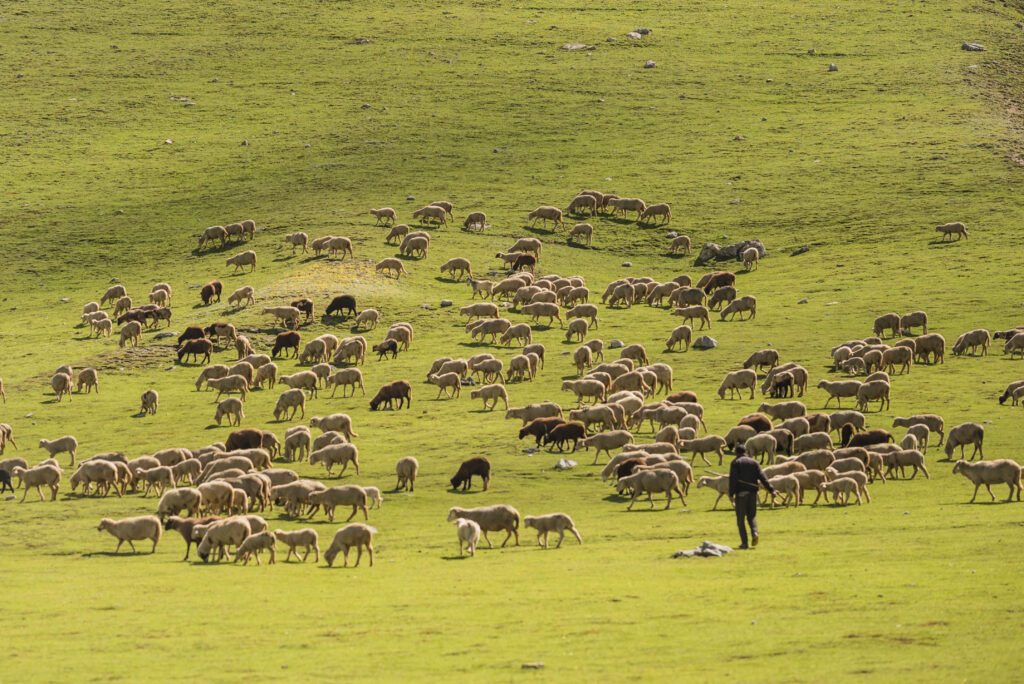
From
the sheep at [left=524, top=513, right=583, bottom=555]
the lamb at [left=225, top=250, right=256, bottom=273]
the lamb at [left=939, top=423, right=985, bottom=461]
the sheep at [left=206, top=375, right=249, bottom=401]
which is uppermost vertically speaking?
the lamb at [left=225, top=250, right=256, bottom=273]

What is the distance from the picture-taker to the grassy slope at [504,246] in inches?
790

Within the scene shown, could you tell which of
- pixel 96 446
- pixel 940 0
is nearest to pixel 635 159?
pixel 940 0

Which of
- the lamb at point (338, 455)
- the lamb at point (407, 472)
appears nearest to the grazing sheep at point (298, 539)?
the lamb at point (407, 472)

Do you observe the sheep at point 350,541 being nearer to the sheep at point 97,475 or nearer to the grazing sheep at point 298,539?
the grazing sheep at point 298,539

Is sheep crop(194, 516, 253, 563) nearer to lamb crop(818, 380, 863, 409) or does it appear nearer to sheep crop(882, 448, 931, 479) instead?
sheep crop(882, 448, 931, 479)

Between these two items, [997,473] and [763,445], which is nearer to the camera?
[997,473]

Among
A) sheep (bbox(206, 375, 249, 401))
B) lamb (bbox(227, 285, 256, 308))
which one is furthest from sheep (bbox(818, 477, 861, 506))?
lamb (bbox(227, 285, 256, 308))

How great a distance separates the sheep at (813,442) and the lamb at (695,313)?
56.4ft

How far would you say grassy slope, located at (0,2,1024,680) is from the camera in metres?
20.1

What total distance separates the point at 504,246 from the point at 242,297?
13.9 meters

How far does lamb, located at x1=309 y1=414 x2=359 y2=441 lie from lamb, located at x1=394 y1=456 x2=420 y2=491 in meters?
5.26

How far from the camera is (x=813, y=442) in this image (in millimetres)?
34969

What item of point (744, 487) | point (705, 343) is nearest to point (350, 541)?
point (744, 487)

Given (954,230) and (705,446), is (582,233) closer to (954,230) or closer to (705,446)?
(954,230)
